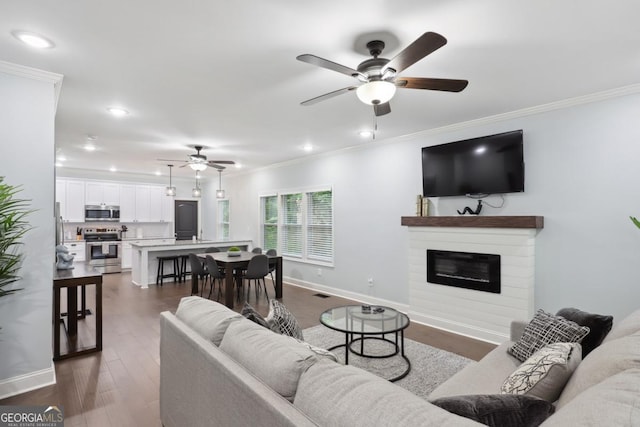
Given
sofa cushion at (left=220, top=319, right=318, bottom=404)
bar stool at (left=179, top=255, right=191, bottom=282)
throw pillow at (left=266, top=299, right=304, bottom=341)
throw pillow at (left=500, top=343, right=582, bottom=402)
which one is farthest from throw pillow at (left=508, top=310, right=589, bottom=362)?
bar stool at (left=179, top=255, right=191, bottom=282)

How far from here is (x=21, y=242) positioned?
2.63 metres

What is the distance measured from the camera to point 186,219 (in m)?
10.1

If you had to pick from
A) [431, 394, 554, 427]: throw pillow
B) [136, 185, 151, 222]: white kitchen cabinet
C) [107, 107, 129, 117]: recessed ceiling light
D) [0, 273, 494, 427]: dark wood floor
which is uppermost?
[107, 107, 129, 117]: recessed ceiling light

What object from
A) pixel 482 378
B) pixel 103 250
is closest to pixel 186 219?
pixel 103 250

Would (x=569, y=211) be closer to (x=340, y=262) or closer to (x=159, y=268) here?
(x=340, y=262)

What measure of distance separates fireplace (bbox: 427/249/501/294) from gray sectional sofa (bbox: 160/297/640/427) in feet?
5.94

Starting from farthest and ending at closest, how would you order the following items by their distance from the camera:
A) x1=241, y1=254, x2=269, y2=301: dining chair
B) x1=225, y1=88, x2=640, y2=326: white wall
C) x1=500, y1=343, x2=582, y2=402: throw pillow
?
1. x1=241, y1=254, x2=269, y2=301: dining chair
2. x1=225, y1=88, x2=640, y2=326: white wall
3. x1=500, y1=343, x2=582, y2=402: throw pillow

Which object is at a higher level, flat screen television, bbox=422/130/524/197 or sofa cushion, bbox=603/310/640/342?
flat screen television, bbox=422/130/524/197


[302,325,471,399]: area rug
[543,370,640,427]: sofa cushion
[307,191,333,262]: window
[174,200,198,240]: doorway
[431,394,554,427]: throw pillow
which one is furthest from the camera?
[174,200,198,240]: doorway

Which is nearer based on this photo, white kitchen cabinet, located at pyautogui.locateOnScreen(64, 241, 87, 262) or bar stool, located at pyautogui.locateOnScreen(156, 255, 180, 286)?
bar stool, located at pyautogui.locateOnScreen(156, 255, 180, 286)

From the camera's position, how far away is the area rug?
2.84 metres

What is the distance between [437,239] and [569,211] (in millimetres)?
1439

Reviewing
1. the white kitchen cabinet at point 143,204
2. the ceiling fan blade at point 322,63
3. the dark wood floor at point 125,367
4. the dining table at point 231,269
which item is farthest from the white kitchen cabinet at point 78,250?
the ceiling fan blade at point 322,63

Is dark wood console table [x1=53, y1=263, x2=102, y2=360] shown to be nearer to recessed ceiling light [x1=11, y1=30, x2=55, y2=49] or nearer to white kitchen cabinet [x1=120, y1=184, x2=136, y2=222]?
recessed ceiling light [x1=11, y1=30, x2=55, y2=49]
